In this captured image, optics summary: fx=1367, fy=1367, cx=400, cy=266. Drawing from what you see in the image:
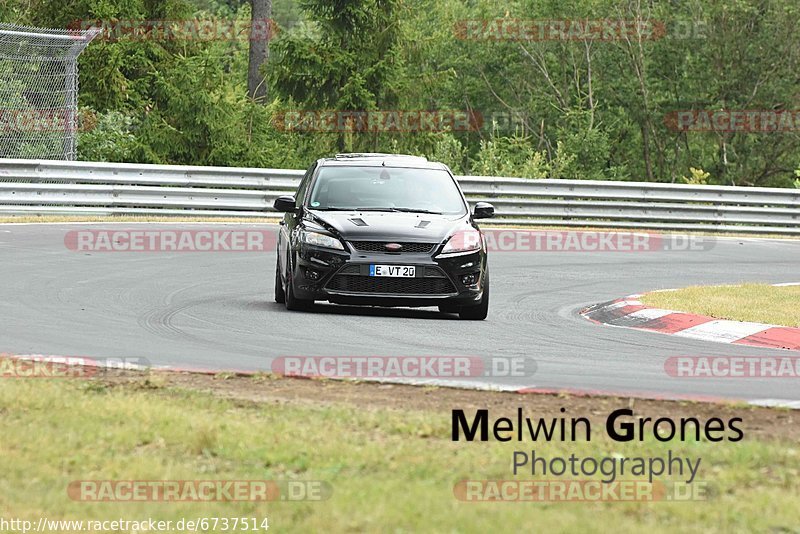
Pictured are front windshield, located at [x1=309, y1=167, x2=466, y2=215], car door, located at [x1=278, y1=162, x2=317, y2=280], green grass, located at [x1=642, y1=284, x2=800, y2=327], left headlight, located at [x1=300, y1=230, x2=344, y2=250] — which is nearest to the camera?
left headlight, located at [x1=300, y1=230, x2=344, y2=250]

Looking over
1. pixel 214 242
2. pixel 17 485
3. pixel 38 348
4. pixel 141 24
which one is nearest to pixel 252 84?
pixel 141 24

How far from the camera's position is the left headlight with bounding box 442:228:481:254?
13.3 metres

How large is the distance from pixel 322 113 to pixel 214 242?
50.3 ft

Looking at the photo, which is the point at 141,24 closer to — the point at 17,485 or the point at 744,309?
the point at 744,309

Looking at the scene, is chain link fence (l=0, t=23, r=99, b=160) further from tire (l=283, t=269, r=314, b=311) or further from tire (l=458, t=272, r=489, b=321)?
tire (l=458, t=272, r=489, b=321)

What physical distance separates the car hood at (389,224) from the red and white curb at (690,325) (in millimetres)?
1962

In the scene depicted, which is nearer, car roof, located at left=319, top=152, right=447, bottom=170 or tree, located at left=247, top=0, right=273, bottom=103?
car roof, located at left=319, top=152, right=447, bottom=170

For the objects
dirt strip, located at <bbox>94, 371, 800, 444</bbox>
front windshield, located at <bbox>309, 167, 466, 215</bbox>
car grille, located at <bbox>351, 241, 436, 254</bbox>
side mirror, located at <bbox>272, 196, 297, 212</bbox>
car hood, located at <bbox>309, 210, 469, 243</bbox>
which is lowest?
dirt strip, located at <bbox>94, 371, 800, 444</bbox>

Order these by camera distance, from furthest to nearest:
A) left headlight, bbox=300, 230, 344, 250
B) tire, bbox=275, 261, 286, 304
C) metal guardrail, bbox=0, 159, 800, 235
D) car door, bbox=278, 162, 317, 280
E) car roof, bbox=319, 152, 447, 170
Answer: metal guardrail, bbox=0, 159, 800, 235, car roof, bbox=319, 152, 447, 170, tire, bbox=275, 261, 286, 304, car door, bbox=278, 162, 317, 280, left headlight, bbox=300, 230, 344, 250

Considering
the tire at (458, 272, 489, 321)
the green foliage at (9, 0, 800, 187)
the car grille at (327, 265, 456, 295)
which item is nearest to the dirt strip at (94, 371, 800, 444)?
the car grille at (327, 265, 456, 295)

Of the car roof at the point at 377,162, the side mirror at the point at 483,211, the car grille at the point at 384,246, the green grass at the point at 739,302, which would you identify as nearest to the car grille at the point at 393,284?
the car grille at the point at 384,246

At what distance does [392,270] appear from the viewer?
13.1 meters

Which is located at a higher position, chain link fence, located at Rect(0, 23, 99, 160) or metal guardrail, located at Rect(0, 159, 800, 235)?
chain link fence, located at Rect(0, 23, 99, 160)

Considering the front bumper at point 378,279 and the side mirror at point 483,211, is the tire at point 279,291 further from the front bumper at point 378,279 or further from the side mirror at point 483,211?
the side mirror at point 483,211
